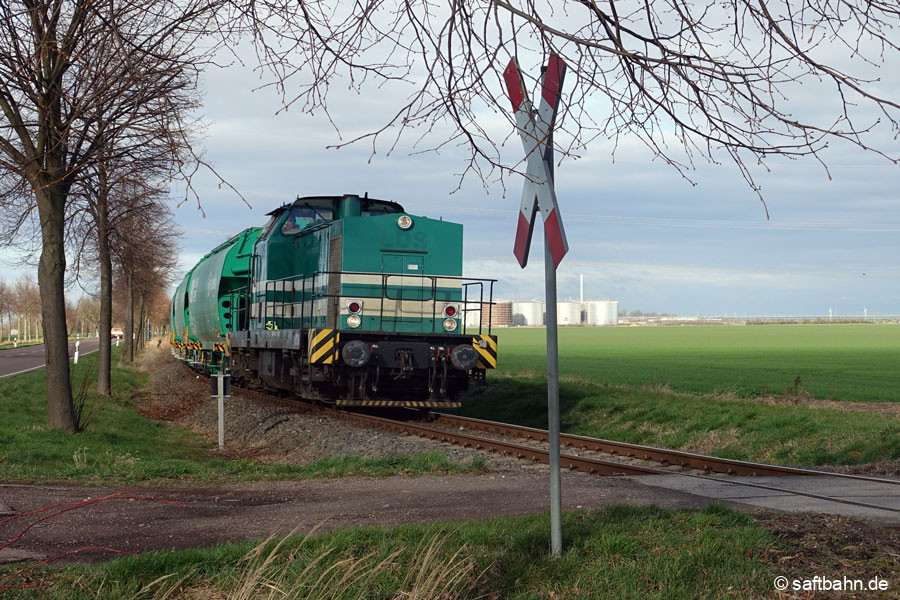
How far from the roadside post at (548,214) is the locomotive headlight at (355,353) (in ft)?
28.8

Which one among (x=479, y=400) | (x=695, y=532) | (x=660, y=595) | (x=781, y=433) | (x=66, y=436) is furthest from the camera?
(x=479, y=400)

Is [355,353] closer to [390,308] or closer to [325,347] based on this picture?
[325,347]

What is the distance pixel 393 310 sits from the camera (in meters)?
14.9

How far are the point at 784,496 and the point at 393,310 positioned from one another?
332 inches

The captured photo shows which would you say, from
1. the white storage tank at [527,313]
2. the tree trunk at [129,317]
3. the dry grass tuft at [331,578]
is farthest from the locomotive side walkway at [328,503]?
the white storage tank at [527,313]

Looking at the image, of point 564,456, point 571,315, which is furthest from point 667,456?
point 571,315

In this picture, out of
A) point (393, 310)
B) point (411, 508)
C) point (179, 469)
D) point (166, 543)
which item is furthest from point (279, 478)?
point (393, 310)

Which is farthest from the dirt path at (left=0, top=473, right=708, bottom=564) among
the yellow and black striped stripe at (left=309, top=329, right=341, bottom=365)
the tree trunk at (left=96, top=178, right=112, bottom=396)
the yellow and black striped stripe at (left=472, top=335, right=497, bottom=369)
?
the tree trunk at (left=96, top=178, right=112, bottom=396)

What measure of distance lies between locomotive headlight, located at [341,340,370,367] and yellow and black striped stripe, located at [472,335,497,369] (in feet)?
6.47

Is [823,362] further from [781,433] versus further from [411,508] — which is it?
[411,508]

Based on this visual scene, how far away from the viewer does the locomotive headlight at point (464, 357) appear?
46.5 feet

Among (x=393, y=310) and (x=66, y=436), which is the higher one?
(x=393, y=310)

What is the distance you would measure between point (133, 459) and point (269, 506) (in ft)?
12.9

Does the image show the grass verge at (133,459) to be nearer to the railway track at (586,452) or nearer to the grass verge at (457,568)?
the railway track at (586,452)
